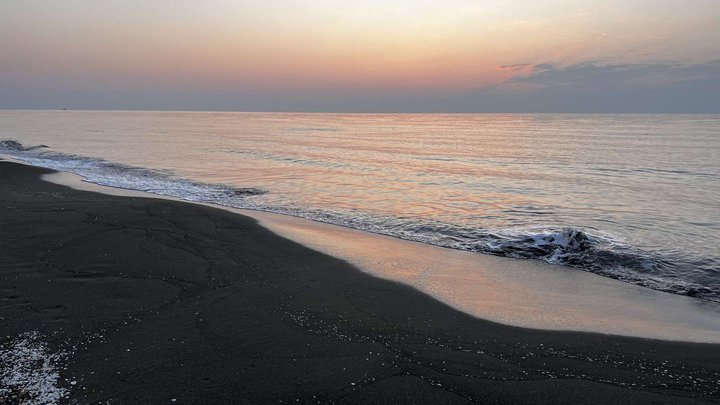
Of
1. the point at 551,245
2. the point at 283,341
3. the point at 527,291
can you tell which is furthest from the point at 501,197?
the point at 283,341

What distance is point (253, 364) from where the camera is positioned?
4.52 meters

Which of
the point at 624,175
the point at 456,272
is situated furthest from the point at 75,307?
the point at 624,175

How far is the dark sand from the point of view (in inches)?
163

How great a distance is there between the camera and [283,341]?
5.04 m

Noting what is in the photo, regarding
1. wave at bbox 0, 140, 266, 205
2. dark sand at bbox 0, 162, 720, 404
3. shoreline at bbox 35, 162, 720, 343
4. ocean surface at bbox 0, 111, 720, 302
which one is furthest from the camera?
wave at bbox 0, 140, 266, 205

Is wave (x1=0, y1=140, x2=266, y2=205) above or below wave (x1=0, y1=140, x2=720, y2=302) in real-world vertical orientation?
above

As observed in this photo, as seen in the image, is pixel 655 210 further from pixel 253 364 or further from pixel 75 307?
pixel 75 307

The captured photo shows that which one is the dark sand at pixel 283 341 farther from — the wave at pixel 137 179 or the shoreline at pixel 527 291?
the wave at pixel 137 179

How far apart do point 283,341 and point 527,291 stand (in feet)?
15.2

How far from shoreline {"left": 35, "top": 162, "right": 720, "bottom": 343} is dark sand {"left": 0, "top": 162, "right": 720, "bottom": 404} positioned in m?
0.46

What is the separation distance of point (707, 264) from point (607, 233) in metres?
2.73

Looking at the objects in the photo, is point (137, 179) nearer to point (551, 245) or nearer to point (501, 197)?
point (501, 197)

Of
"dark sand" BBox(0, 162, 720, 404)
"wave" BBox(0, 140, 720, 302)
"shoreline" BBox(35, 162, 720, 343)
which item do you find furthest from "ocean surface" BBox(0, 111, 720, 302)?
"dark sand" BBox(0, 162, 720, 404)

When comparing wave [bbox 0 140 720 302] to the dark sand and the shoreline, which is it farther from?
the dark sand
